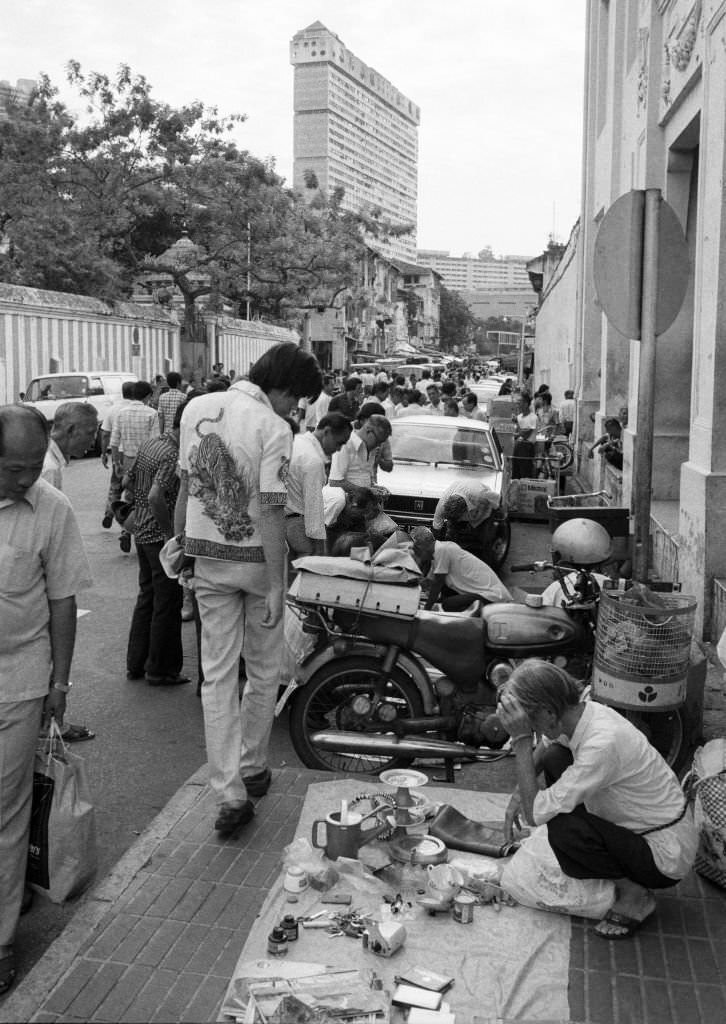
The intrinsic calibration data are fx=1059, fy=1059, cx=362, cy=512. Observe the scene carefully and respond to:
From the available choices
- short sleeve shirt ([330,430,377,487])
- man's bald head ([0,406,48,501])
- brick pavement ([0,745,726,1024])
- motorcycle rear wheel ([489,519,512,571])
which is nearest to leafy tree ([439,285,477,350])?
motorcycle rear wheel ([489,519,512,571])

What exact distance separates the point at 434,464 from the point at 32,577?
8962 mm

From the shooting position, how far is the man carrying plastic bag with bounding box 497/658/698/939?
3758 mm

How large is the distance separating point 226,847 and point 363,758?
1.17 meters

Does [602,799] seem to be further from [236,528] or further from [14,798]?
[14,798]

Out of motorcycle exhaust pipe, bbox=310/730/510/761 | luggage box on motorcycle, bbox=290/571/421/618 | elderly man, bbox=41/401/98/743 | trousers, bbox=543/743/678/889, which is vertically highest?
elderly man, bbox=41/401/98/743

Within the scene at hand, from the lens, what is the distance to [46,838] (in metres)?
3.84

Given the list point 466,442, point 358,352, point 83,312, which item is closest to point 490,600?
point 466,442

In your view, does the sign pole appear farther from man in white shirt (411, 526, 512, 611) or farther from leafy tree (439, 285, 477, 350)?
leafy tree (439, 285, 477, 350)

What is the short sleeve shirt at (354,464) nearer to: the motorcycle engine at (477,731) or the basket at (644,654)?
the motorcycle engine at (477,731)

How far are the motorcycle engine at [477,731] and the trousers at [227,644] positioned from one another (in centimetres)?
115

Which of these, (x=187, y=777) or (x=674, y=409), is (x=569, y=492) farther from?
(x=187, y=777)

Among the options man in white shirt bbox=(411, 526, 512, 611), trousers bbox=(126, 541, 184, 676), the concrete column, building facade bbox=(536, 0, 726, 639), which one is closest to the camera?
trousers bbox=(126, 541, 184, 676)

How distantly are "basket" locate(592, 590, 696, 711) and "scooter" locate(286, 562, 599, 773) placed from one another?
48 centimetres

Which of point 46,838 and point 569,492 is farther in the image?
Answer: point 569,492
